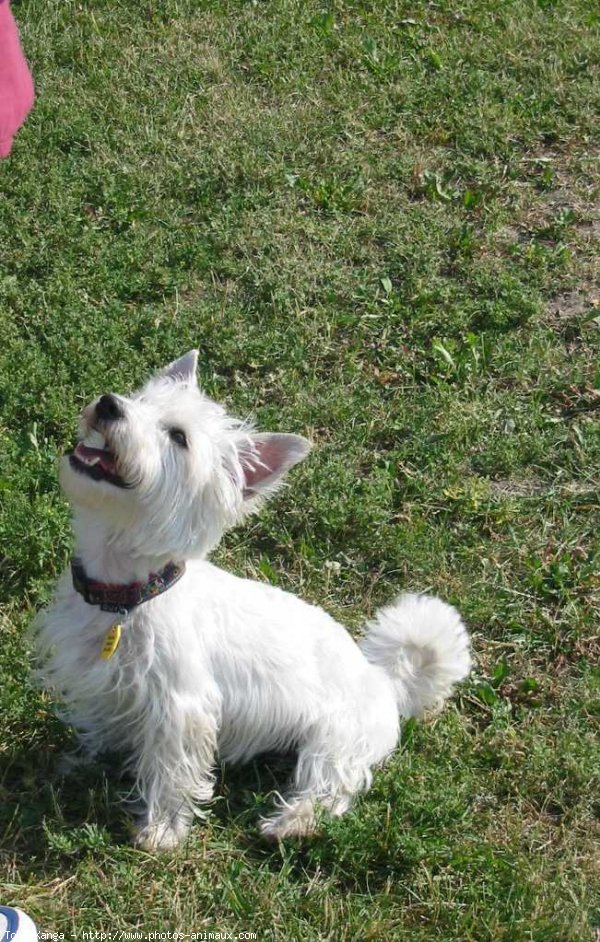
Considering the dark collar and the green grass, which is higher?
the dark collar

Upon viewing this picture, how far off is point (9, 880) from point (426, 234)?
4530 mm

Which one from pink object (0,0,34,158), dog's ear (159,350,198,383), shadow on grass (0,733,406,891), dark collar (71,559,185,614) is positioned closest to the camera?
dark collar (71,559,185,614)

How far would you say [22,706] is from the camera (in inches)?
161

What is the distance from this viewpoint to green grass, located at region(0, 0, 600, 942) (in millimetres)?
3850

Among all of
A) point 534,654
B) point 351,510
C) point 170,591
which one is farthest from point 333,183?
point 170,591

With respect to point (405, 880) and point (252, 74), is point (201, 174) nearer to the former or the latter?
point (252, 74)

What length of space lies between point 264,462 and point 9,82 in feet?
6.56

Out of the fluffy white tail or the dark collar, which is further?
the fluffy white tail

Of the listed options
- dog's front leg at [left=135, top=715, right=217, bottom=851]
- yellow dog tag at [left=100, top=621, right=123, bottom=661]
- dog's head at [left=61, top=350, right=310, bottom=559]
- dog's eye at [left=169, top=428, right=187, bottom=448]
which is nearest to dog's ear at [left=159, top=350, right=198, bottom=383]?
dog's head at [left=61, top=350, right=310, bottom=559]

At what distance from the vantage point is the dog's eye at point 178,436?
138 inches

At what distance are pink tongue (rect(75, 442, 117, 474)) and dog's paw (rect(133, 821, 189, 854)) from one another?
136 centimetres

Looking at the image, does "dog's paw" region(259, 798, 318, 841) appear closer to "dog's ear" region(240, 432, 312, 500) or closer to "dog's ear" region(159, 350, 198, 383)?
"dog's ear" region(240, 432, 312, 500)

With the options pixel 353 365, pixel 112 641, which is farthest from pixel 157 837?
pixel 353 365

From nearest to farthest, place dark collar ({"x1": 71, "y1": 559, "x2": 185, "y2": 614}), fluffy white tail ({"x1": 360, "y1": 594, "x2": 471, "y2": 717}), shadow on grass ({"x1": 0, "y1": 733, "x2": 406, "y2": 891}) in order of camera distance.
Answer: dark collar ({"x1": 71, "y1": 559, "x2": 185, "y2": 614}), shadow on grass ({"x1": 0, "y1": 733, "x2": 406, "y2": 891}), fluffy white tail ({"x1": 360, "y1": 594, "x2": 471, "y2": 717})
